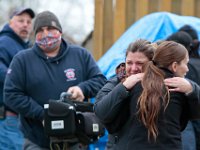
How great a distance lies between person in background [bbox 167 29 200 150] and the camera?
7.02m

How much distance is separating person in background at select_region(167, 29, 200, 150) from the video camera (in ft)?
3.11

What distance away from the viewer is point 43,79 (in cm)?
681

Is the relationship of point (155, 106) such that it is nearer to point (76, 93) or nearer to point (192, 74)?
point (76, 93)

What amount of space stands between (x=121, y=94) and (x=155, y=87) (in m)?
0.27

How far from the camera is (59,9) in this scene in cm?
5281

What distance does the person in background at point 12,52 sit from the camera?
7891 mm

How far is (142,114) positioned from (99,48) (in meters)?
6.40

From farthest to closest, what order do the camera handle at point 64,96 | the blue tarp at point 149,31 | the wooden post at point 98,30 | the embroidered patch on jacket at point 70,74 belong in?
the wooden post at point 98,30
the blue tarp at point 149,31
the embroidered patch on jacket at point 70,74
the camera handle at point 64,96

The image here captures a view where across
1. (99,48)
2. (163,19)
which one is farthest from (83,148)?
(99,48)

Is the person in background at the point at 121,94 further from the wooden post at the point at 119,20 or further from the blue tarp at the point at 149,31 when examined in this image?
the wooden post at the point at 119,20

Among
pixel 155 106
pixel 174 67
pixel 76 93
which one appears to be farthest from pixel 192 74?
pixel 155 106

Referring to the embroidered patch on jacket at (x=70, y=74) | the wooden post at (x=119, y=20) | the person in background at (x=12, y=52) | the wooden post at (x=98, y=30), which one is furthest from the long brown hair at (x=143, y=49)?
the wooden post at (x=98, y=30)

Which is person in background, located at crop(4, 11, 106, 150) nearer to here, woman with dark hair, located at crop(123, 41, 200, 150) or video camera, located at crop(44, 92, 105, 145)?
video camera, located at crop(44, 92, 105, 145)

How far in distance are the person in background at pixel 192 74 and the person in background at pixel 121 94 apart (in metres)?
1.77
